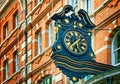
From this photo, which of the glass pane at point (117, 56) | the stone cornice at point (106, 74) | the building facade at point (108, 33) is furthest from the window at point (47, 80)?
the stone cornice at point (106, 74)

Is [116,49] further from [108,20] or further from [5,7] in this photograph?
[5,7]

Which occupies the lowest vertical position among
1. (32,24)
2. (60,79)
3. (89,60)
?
(89,60)

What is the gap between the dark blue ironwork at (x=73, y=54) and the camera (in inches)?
824

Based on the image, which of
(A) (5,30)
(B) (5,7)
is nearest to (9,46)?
(A) (5,30)

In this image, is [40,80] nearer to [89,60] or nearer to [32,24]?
[32,24]

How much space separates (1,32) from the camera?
1789 inches

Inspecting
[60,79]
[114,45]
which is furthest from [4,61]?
[114,45]

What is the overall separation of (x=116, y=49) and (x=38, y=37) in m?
11.3

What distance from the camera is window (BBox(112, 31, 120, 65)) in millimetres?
26906

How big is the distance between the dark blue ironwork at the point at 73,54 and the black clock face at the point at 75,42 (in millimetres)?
100

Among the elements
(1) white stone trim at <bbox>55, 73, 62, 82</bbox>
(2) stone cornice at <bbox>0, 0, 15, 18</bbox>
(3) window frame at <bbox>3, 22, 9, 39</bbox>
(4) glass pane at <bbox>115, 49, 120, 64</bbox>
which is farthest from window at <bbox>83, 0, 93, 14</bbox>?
(3) window frame at <bbox>3, 22, 9, 39</bbox>

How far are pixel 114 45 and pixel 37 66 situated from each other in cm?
987

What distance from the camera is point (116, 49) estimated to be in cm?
2703

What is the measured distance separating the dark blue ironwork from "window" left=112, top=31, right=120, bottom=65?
4890 mm
